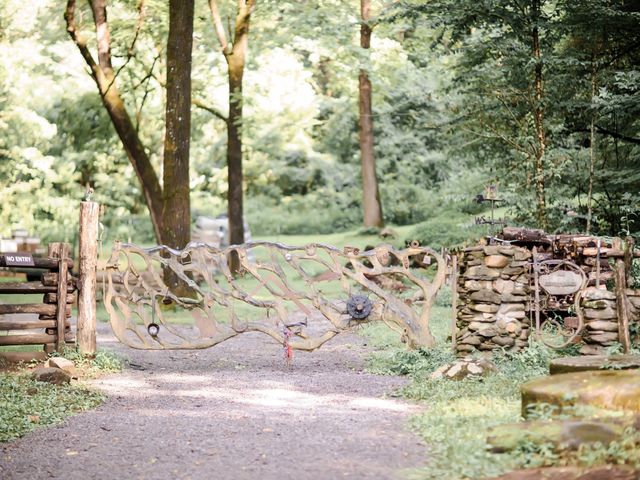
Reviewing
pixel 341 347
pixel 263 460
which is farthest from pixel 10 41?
pixel 263 460

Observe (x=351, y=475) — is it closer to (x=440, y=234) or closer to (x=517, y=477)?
(x=517, y=477)

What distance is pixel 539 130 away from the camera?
54.4ft

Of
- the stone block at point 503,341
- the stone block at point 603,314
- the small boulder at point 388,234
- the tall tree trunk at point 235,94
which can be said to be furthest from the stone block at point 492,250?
the small boulder at point 388,234

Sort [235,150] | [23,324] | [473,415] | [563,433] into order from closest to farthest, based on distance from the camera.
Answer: [563,433]
[473,415]
[23,324]
[235,150]

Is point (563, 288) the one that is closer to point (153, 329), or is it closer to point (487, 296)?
point (487, 296)

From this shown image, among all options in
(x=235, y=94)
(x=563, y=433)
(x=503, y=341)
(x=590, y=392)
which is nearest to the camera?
(x=563, y=433)

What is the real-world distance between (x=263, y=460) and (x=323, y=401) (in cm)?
245

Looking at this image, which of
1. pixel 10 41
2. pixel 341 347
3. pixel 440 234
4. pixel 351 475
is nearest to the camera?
pixel 351 475

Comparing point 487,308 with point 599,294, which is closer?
point 599,294

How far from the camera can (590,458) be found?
5.70m

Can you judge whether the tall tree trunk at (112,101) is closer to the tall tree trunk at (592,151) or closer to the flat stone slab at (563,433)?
the tall tree trunk at (592,151)

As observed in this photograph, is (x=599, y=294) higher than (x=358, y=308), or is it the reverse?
(x=599, y=294)

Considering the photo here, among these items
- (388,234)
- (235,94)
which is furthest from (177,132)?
(388,234)

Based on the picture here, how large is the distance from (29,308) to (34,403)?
292cm
